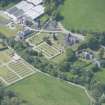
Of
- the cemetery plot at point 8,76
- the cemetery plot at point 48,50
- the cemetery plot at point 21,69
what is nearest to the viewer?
the cemetery plot at point 8,76

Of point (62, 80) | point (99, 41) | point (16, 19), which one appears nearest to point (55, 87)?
point (62, 80)

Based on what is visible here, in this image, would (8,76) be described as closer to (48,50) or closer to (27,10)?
(48,50)

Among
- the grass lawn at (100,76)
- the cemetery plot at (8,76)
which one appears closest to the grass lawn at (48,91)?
the cemetery plot at (8,76)

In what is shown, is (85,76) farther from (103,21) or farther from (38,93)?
(103,21)

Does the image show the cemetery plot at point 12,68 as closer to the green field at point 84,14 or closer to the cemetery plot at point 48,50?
the cemetery plot at point 48,50

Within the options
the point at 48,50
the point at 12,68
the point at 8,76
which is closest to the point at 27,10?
the point at 48,50

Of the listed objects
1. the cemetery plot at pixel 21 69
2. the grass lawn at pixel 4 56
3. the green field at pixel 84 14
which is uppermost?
the green field at pixel 84 14
